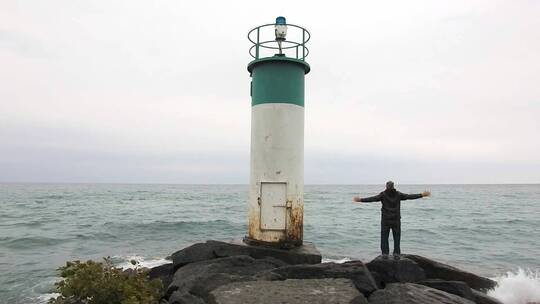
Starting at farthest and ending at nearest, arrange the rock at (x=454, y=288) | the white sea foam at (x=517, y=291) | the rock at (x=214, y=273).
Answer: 1. the white sea foam at (x=517, y=291)
2. the rock at (x=454, y=288)
3. the rock at (x=214, y=273)

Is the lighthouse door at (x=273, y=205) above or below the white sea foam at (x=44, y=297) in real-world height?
above

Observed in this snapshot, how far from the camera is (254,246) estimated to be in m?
8.65

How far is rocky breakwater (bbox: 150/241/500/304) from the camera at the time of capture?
5.89 m

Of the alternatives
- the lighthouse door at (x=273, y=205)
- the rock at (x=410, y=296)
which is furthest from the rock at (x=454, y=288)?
the lighthouse door at (x=273, y=205)

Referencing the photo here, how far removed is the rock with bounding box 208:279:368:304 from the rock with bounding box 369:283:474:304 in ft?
1.20

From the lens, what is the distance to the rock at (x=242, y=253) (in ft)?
27.0

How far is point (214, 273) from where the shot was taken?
23.7 feet

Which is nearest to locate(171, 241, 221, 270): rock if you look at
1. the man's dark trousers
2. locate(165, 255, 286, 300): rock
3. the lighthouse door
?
A: locate(165, 255, 286, 300): rock

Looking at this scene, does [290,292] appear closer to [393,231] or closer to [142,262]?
[393,231]

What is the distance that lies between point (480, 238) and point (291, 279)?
728 inches

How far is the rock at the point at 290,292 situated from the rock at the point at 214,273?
529 millimetres

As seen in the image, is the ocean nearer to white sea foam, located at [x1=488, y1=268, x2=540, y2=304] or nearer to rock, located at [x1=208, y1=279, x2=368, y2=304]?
white sea foam, located at [x1=488, y1=268, x2=540, y2=304]

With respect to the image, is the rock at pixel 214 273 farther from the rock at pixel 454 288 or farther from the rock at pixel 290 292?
the rock at pixel 454 288

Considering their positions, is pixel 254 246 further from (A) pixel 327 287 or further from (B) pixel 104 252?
(B) pixel 104 252
